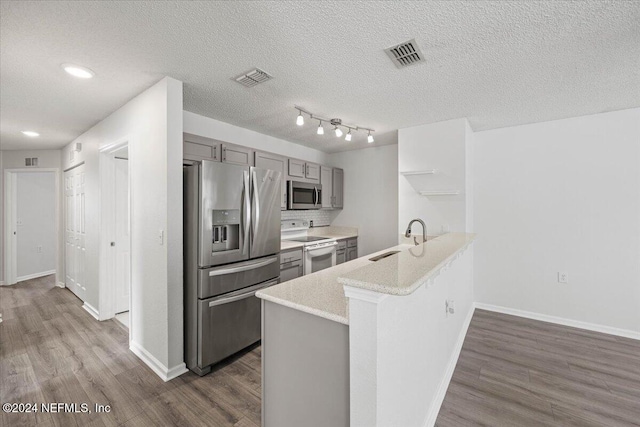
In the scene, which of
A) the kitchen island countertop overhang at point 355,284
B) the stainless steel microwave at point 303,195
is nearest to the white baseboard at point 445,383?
the kitchen island countertop overhang at point 355,284

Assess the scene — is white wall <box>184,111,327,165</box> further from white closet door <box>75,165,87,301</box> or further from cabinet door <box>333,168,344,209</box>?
white closet door <box>75,165,87,301</box>

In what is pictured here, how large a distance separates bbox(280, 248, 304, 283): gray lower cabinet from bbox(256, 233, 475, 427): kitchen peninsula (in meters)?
1.57

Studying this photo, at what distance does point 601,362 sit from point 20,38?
5.16m

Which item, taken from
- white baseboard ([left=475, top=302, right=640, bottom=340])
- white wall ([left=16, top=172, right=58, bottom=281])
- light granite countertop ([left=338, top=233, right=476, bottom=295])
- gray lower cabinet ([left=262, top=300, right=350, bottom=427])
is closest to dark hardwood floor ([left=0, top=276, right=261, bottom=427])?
gray lower cabinet ([left=262, top=300, right=350, bottom=427])

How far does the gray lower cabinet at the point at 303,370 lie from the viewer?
1.21 metres

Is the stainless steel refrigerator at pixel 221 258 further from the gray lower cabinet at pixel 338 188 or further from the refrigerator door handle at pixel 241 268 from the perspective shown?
the gray lower cabinet at pixel 338 188

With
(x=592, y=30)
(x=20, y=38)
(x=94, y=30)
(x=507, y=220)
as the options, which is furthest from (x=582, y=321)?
(x=20, y=38)

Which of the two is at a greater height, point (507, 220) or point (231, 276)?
point (507, 220)

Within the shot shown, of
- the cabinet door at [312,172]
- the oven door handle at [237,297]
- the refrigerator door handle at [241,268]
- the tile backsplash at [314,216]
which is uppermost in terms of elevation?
the cabinet door at [312,172]

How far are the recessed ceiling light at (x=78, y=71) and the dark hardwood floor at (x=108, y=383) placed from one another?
8.14 feet

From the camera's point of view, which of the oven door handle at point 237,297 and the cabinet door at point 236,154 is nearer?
the oven door handle at point 237,297

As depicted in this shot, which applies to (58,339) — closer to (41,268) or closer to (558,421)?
(41,268)

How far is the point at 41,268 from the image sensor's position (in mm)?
5809

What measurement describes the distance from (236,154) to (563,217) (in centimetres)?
406
